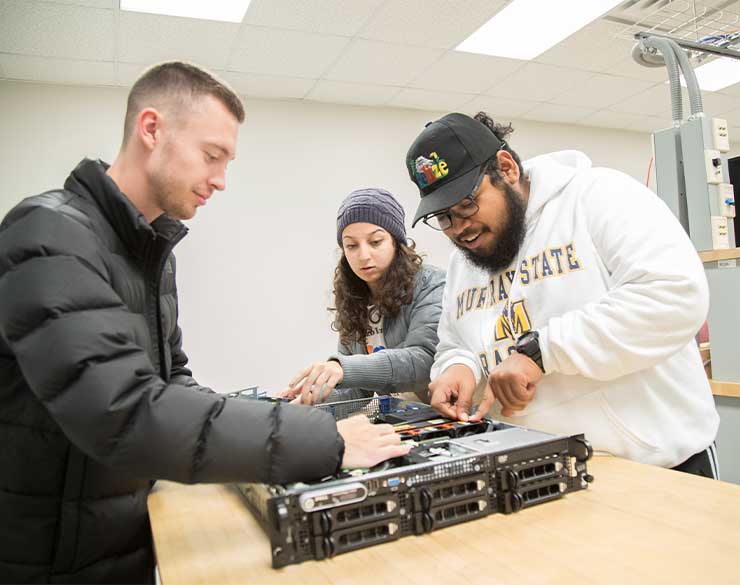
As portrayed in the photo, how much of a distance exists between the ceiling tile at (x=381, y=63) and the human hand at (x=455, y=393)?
280 cm

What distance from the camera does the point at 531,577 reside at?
0.60 meters

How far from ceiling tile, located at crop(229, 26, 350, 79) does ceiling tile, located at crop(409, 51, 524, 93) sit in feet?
2.54

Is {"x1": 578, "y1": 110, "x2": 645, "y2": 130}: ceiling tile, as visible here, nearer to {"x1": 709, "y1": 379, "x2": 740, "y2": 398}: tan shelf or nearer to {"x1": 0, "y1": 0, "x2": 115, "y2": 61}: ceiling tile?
{"x1": 709, "y1": 379, "x2": 740, "y2": 398}: tan shelf

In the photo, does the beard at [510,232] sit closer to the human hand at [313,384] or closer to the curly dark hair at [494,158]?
the curly dark hair at [494,158]

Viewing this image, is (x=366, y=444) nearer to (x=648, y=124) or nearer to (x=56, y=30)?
(x=56, y=30)

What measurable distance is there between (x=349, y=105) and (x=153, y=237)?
387cm

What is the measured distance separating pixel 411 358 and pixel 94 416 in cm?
103

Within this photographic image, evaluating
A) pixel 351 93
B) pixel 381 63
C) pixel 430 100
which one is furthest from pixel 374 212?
pixel 430 100

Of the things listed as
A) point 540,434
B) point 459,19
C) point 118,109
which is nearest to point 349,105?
point 459,19

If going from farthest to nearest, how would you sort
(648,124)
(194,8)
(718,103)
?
(648,124) → (718,103) → (194,8)

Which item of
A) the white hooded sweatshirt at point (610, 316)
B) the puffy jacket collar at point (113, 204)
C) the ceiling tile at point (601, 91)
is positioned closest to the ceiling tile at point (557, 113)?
the ceiling tile at point (601, 91)

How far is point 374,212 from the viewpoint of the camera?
187 cm

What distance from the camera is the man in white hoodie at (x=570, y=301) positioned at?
1010mm

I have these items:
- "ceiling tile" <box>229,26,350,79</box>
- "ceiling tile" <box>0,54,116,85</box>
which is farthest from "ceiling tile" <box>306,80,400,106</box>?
"ceiling tile" <box>0,54,116,85</box>
